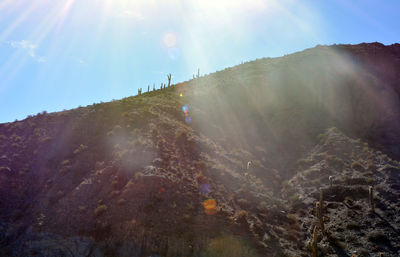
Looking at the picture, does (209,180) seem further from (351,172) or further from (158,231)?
(351,172)

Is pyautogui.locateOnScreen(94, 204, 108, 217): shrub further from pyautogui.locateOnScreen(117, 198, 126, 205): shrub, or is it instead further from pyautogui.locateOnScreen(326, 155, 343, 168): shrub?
pyautogui.locateOnScreen(326, 155, 343, 168): shrub

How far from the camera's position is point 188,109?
39844 mm

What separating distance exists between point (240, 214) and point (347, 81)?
32.9 m

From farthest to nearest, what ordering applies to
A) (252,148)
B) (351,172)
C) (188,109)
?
(188,109)
(252,148)
(351,172)

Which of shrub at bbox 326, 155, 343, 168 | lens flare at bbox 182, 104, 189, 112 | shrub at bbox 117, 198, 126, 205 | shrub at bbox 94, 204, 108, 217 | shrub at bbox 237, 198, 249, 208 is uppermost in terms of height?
lens flare at bbox 182, 104, 189, 112

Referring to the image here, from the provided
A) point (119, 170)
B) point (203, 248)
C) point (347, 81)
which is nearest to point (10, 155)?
point (119, 170)

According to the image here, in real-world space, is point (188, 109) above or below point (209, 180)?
above

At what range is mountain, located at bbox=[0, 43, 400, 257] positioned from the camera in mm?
18719

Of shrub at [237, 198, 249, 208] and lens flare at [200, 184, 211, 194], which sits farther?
lens flare at [200, 184, 211, 194]

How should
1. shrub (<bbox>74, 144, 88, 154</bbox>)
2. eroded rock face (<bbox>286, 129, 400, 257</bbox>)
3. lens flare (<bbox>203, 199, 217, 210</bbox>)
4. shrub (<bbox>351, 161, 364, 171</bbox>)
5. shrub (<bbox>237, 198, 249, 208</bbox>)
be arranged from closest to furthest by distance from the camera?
eroded rock face (<bbox>286, 129, 400, 257</bbox>), lens flare (<bbox>203, 199, 217, 210</bbox>), shrub (<bbox>237, 198, 249, 208</bbox>), shrub (<bbox>351, 161, 364, 171</bbox>), shrub (<bbox>74, 144, 88, 154</bbox>)

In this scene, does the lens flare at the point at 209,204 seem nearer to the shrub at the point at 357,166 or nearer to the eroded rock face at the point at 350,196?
the eroded rock face at the point at 350,196

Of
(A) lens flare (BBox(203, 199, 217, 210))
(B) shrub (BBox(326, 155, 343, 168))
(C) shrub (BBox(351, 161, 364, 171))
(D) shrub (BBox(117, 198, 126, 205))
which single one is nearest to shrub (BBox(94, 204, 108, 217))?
(D) shrub (BBox(117, 198, 126, 205))

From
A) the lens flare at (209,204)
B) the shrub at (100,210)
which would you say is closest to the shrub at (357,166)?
the lens flare at (209,204)

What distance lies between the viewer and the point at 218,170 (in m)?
26.5
